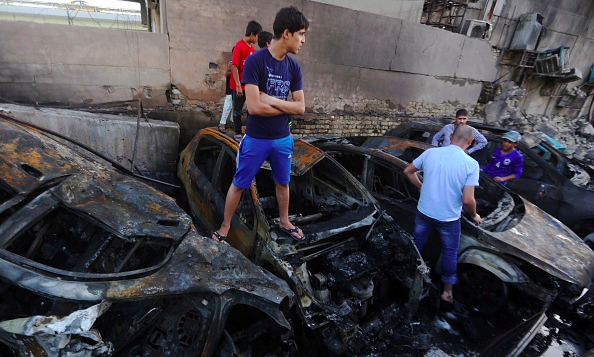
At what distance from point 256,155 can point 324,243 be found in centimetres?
103

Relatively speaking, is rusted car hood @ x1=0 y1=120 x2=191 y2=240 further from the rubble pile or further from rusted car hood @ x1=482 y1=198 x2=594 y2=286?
the rubble pile

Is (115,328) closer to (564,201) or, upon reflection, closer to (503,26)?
(564,201)

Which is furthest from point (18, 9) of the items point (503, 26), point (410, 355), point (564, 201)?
point (503, 26)

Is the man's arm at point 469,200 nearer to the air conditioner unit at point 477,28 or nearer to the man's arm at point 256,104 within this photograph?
the man's arm at point 256,104

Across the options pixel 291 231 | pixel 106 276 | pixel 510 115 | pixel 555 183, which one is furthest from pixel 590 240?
pixel 510 115

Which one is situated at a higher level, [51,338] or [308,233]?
[51,338]

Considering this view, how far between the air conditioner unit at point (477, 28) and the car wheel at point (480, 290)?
957cm

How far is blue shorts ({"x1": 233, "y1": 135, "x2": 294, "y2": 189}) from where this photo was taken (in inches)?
104

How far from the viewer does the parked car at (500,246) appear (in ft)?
9.45

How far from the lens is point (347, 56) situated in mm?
7523

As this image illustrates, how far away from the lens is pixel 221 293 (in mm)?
1811

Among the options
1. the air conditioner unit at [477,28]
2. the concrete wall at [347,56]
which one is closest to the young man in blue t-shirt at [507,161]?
the concrete wall at [347,56]

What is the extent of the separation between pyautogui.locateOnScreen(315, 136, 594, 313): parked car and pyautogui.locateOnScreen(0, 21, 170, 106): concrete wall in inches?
146

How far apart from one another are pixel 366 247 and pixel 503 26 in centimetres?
1176
